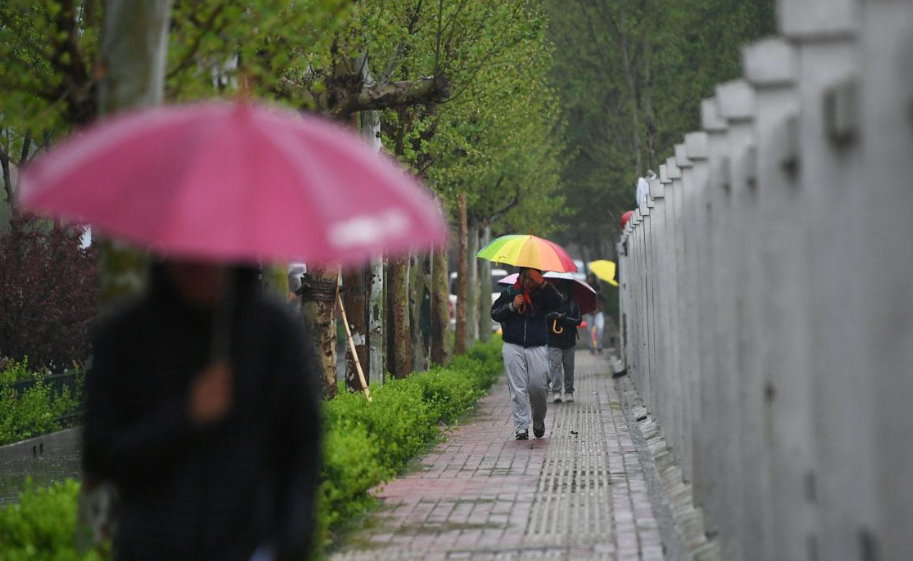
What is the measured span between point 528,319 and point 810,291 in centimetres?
962

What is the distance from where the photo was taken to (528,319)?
1491 cm

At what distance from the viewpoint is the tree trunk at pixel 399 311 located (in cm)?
1938

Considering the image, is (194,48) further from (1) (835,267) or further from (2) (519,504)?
(2) (519,504)

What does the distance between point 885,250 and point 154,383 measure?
2.09 metres

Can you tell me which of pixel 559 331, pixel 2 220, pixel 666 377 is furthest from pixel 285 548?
pixel 2 220

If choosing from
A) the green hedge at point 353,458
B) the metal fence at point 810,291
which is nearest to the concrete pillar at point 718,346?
the metal fence at point 810,291

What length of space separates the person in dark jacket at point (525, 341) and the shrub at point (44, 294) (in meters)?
7.97

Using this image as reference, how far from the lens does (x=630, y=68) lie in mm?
47188

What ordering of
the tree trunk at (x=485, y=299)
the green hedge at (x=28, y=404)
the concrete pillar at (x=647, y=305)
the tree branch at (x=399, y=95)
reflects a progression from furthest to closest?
the tree trunk at (x=485, y=299)
the green hedge at (x=28, y=404)
the concrete pillar at (x=647, y=305)
the tree branch at (x=399, y=95)

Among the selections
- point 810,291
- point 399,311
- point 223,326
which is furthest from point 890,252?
point 399,311

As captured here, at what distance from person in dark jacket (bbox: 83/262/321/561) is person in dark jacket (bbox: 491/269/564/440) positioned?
10.8 m

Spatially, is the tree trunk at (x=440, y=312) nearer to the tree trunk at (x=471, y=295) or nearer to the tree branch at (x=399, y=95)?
the tree trunk at (x=471, y=295)

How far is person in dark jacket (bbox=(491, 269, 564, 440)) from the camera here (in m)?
14.8

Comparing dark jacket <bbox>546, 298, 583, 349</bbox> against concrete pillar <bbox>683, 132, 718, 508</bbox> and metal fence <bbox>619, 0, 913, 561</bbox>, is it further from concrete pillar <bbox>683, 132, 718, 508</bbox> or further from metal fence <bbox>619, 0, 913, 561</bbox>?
metal fence <bbox>619, 0, 913, 561</bbox>
